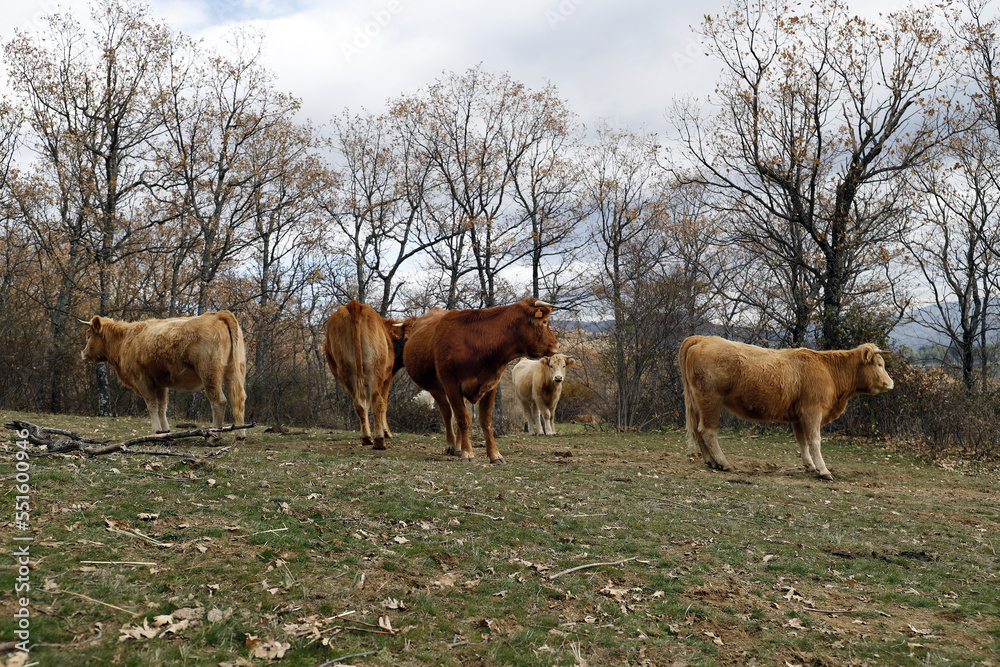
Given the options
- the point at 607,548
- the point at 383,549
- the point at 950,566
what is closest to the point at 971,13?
the point at 950,566

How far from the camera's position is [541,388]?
70.1 feet

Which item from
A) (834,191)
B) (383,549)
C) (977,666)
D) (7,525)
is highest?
(834,191)

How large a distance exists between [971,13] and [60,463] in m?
28.1

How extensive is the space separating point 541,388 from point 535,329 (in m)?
10.5

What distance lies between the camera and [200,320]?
9.81 m

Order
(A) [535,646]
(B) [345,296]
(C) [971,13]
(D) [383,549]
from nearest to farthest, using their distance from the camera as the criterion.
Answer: (A) [535,646] < (D) [383,549] < (C) [971,13] < (B) [345,296]

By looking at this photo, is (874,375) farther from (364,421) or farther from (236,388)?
(236,388)

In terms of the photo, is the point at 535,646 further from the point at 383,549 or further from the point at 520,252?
the point at 520,252

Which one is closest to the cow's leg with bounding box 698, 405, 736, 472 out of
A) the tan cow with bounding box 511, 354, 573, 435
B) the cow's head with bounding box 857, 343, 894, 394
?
the cow's head with bounding box 857, 343, 894, 394

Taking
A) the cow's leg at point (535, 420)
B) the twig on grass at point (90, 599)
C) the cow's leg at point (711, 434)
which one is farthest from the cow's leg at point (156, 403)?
the cow's leg at point (535, 420)

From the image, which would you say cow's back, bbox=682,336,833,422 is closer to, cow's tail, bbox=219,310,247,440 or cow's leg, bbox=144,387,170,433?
cow's tail, bbox=219,310,247,440

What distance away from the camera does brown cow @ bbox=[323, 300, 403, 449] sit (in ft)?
36.9

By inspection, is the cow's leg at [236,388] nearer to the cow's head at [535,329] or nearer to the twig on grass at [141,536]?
the cow's head at [535,329]
